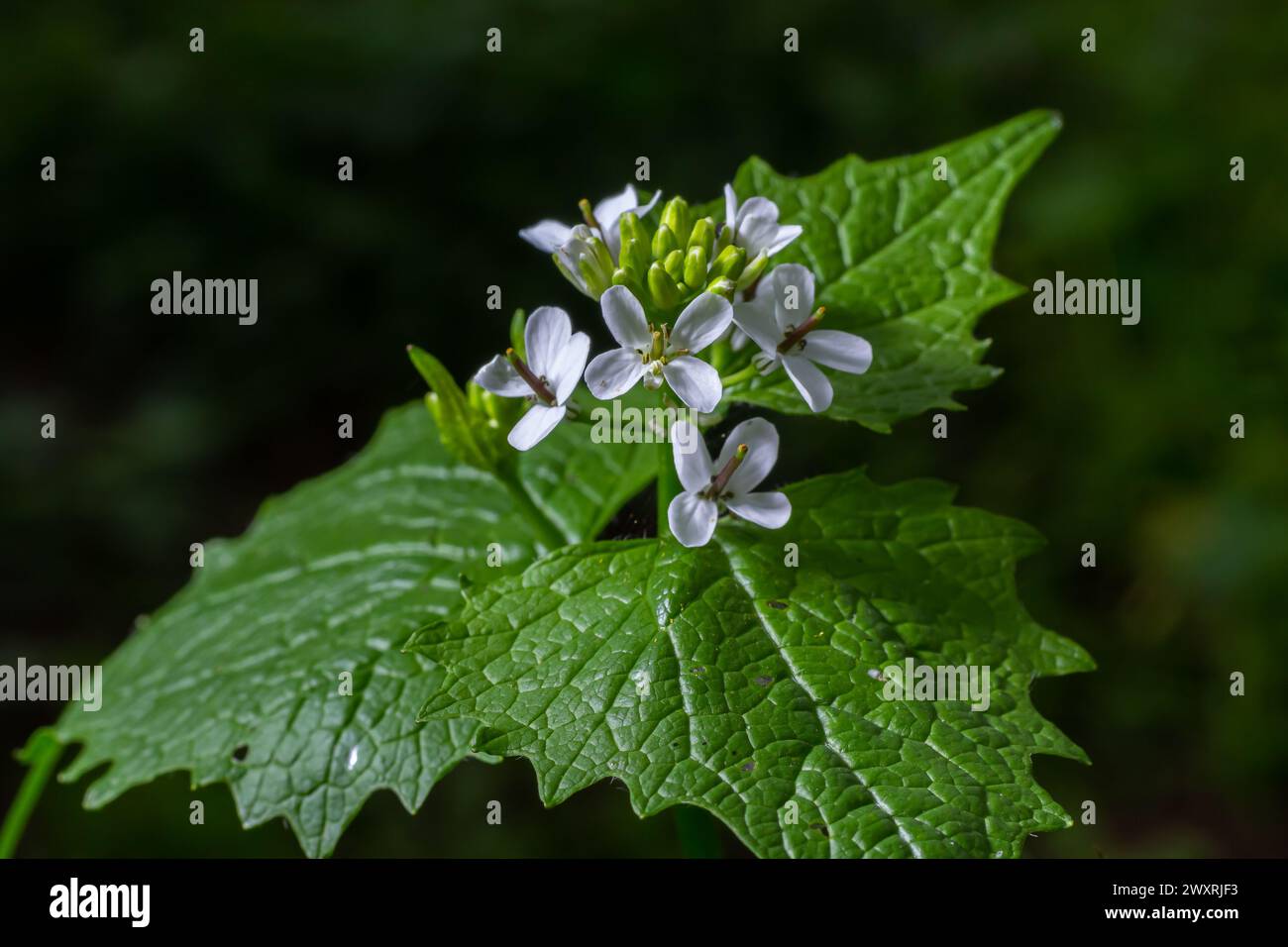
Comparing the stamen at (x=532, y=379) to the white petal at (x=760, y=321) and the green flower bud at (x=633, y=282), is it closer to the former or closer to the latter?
the green flower bud at (x=633, y=282)

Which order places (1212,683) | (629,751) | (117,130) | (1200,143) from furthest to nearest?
1. (117,130)
2. (1200,143)
3. (1212,683)
4. (629,751)

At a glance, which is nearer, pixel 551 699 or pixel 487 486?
pixel 551 699

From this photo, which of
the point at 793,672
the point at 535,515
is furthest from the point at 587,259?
the point at 793,672

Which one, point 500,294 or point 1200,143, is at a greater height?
point 1200,143

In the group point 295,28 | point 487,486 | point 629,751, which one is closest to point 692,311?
point 629,751

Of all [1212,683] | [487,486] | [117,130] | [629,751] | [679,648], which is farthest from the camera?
[117,130]
